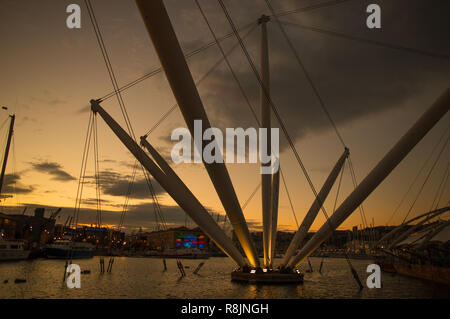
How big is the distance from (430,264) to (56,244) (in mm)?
76551

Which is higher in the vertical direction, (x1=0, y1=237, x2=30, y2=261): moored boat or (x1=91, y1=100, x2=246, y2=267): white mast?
(x1=91, y1=100, x2=246, y2=267): white mast

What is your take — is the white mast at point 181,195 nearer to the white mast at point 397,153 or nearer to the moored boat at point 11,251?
the white mast at point 397,153

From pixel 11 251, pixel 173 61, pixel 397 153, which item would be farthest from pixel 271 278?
pixel 11 251

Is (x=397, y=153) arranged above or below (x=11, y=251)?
above

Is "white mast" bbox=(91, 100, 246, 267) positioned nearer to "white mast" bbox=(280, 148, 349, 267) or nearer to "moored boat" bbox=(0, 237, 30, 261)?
Answer: "white mast" bbox=(280, 148, 349, 267)

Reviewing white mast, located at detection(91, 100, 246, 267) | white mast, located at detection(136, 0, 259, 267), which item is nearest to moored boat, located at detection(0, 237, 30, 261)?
white mast, located at detection(91, 100, 246, 267)

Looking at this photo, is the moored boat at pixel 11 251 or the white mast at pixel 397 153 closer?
the white mast at pixel 397 153

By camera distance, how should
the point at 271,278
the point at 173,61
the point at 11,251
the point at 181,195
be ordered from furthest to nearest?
the point at 11,251 → the point at 271,278 → the point at 181,195 → the point at 173,61

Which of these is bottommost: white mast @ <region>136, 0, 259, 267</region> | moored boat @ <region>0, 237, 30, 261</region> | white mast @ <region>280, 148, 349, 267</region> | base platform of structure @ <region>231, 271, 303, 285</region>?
moored boat @ <region>0, 237, 30, 261</region>

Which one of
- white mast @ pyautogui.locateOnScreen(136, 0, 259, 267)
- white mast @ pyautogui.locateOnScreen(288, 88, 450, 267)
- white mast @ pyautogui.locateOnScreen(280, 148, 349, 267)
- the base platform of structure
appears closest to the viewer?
white mast @ pyautogui.locateOnScreen(136, 0, 259, 267)

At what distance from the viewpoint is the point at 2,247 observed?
194ft

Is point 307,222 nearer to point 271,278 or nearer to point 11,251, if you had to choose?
point 271,278

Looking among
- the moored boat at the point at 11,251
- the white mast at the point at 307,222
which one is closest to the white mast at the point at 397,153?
the white mast at the point at 307,222
